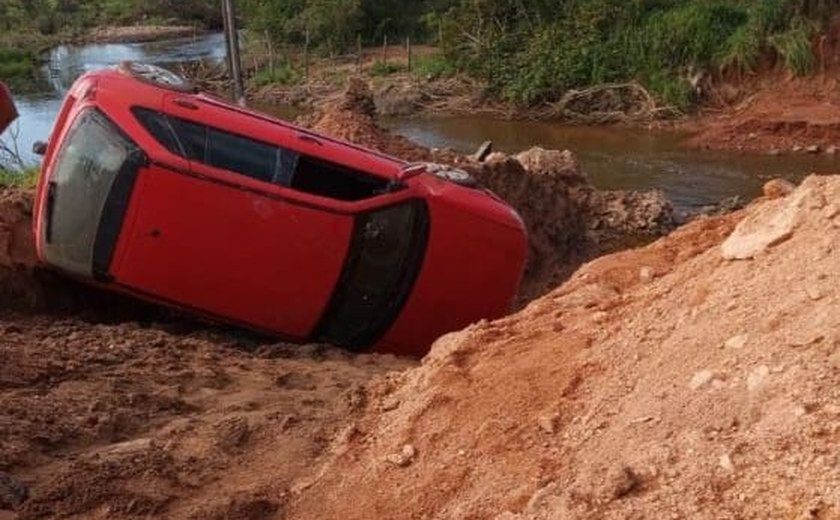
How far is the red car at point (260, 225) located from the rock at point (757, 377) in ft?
12.8

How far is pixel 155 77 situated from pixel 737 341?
201 inches

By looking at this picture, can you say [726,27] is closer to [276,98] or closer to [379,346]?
[276,98]

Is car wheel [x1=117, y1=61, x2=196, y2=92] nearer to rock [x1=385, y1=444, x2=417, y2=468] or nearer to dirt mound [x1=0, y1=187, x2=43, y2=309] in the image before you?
dirt mound [x1=0, y1=187, x2=43, y2=309]

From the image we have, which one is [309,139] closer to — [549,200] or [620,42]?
[549,200]

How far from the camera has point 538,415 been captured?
150 inches

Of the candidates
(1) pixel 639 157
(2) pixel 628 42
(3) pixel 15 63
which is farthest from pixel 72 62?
(1) pixel 639 157

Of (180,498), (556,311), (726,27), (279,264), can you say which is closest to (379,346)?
(279,264)

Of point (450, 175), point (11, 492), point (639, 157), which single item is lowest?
point (639, 157)

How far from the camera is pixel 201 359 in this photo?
632 centimetres

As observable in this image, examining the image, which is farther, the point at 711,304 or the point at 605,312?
the point at 605,312

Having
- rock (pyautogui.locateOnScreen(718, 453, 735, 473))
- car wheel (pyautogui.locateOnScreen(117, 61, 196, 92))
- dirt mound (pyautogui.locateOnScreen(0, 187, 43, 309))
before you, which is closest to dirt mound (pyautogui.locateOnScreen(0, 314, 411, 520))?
dirt mound (pyautogui.locateOnScreen(0, 187, 43, 309))

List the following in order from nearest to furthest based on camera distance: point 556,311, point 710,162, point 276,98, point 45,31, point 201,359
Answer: point 556,311, point 201,359, point 710,162, point 276,98, point 45,31

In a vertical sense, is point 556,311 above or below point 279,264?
above

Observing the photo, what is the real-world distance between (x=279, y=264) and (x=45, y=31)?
152 ft
